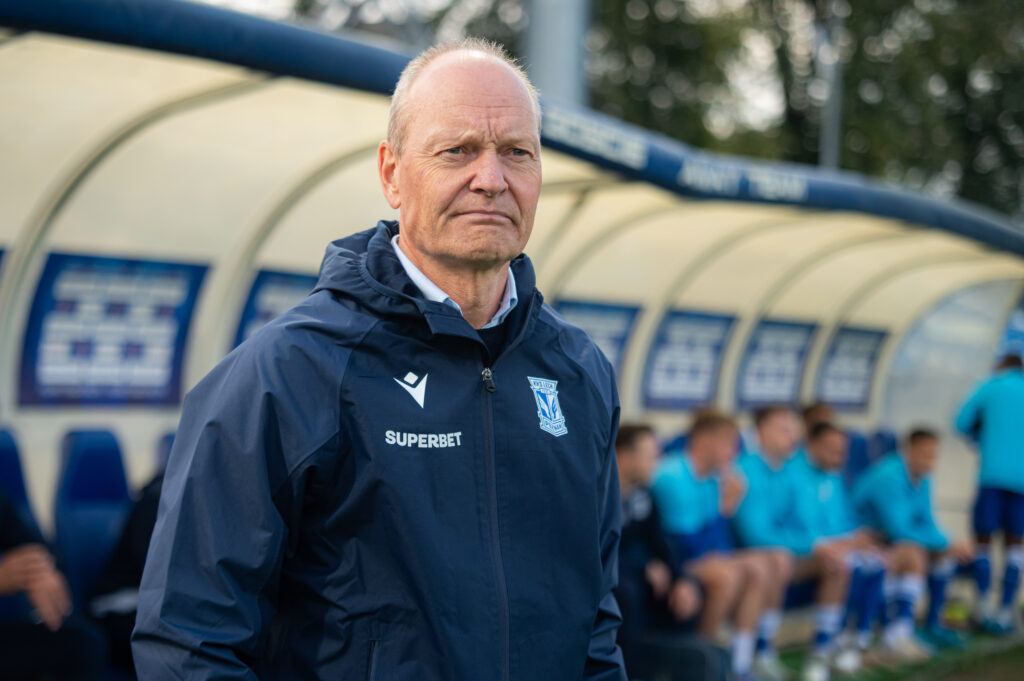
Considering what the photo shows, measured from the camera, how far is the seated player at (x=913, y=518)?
784cm

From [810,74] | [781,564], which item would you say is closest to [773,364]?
[781,564]

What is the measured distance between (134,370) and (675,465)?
2.76 m

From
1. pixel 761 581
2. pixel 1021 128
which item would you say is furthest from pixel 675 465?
pixel 1021 128

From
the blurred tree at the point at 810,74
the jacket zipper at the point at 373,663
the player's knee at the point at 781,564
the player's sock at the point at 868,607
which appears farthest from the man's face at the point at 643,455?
the blurred tree at the point at 810,74

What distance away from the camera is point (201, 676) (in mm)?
1442

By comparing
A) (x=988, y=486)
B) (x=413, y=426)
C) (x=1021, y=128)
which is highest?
(x=1021, y=128)

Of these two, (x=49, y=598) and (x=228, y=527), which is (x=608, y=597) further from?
(x=49, y=598)

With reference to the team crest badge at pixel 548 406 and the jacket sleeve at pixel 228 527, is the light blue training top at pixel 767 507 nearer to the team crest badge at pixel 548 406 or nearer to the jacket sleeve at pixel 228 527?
the team crest badge at pixel 548 406

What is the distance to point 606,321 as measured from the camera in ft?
25.3

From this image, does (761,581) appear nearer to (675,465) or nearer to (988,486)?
(675,465)

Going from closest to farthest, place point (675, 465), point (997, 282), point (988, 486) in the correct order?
point (675, 465) → point (988, 486) → point (997, 282)

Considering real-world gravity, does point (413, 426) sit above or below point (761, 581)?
above

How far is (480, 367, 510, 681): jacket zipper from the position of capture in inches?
63.6

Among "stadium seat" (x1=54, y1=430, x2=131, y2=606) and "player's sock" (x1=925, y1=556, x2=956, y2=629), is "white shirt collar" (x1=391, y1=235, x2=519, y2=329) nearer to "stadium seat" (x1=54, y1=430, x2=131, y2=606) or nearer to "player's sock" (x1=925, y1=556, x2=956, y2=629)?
"stadium seat" (x1=54, y1=430, x2=131, y2=606)
